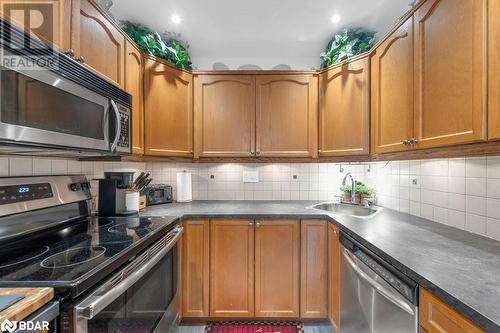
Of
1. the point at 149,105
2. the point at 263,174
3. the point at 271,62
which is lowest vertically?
the point at 263,174

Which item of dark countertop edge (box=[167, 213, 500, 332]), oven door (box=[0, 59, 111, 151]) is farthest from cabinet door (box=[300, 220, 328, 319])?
oven door (box=[0, 59, 111, 151])

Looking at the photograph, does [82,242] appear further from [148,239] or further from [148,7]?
[148,7]

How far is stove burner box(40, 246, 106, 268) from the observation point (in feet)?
2.85

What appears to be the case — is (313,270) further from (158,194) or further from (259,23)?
(259,23)

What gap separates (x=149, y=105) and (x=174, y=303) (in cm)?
148

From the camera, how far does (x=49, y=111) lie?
905mm

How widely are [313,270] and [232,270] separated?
627 millimetres

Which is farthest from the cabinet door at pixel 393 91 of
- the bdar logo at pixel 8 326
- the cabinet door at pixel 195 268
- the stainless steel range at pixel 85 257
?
the bdar logo at pixel 8 326

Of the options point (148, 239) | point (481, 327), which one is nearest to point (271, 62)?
point (148, 239)

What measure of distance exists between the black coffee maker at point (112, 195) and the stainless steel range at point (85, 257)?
0.11 metres

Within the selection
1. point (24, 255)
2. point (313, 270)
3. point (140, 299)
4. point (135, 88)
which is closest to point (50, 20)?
point (135, 88)

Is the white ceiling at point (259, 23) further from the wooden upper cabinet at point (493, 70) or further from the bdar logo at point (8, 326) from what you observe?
the bdar logo at point (8, 326)

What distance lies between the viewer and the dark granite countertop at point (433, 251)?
0.67 metres

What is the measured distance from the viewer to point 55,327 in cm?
71
